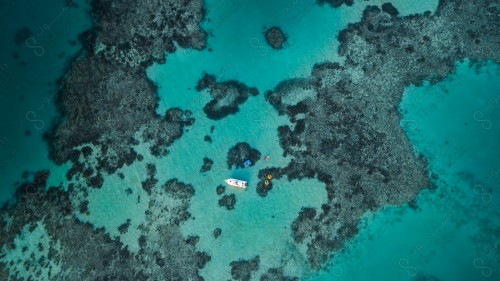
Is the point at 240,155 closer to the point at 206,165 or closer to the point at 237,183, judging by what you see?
the point at 237,183

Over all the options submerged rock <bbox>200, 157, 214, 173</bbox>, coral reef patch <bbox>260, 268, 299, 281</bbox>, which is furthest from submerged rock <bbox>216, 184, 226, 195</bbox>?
coral reef patch <bbox>260, 268, 299, 281</bbox>

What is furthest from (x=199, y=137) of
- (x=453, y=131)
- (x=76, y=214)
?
(x=453, y=131)

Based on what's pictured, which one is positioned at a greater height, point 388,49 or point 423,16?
point 423,16

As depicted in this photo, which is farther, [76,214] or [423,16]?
[423,16]

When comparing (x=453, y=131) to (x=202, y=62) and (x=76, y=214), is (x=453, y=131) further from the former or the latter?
(x=76, y=214)

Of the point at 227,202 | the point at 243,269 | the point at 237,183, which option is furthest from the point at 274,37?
the point at 243,269
